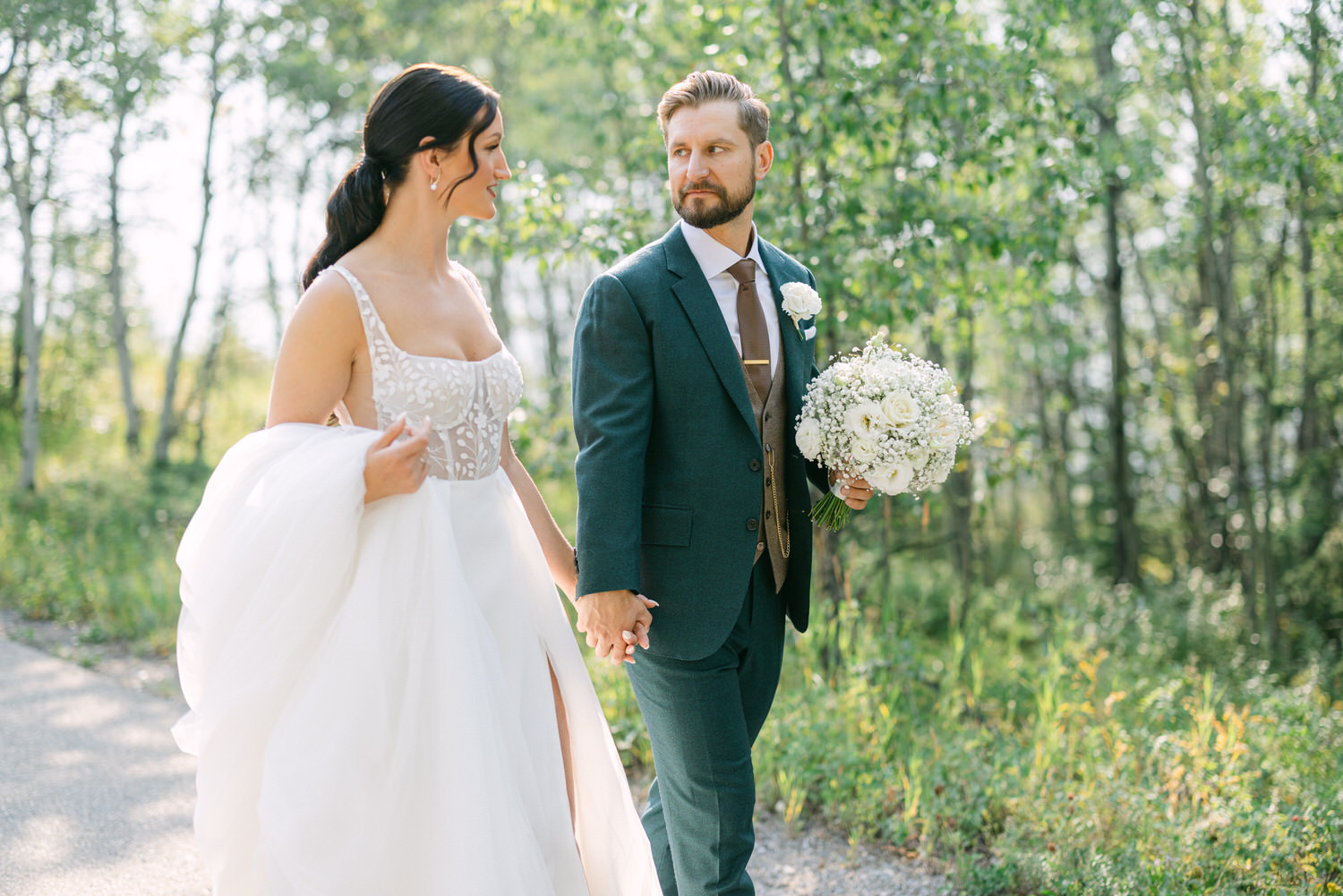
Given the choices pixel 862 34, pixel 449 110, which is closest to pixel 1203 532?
pixel 862 34

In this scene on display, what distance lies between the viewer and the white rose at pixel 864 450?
7.76 feet

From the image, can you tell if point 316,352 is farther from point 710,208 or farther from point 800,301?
point 800,301

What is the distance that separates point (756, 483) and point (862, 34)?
341 cm

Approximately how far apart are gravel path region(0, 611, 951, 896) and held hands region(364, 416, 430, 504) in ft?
6.07

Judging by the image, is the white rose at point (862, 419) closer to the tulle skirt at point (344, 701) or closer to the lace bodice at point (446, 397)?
the lace bodice at point (446, 397)

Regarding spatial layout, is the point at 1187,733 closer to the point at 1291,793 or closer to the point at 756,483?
the point at 1291,793

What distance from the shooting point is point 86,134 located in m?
10.8

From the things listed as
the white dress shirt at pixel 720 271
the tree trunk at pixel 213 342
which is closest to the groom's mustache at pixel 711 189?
the white dress shirt at pixel 720 271

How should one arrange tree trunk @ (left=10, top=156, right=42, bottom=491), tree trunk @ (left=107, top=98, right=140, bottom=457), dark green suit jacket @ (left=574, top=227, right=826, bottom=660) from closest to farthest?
dark green suit jacket @ (left=574, top=227, right=826, bottom=660)
tree trunk @ (left=10, top=156, right=42, bottom=491)
tree trunk @ (left=107, top=98, right=140, bottom=457)

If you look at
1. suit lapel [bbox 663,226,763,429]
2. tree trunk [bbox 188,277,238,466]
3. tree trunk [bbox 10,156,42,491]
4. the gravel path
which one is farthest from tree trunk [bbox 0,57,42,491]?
suit lapel [bbox 663,226,763,429]

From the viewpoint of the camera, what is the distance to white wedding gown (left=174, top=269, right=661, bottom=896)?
188 cm

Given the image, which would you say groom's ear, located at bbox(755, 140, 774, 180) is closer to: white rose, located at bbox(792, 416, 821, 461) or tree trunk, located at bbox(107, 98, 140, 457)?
white rose, located at bbox(792, 416, 821, 461)

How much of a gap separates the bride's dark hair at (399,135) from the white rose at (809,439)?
1038mm

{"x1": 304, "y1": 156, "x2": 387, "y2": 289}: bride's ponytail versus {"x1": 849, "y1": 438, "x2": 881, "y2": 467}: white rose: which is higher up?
{"x1": 304, "y1": 156, "x2": 387, "y2": 289}: bride's ponytail
